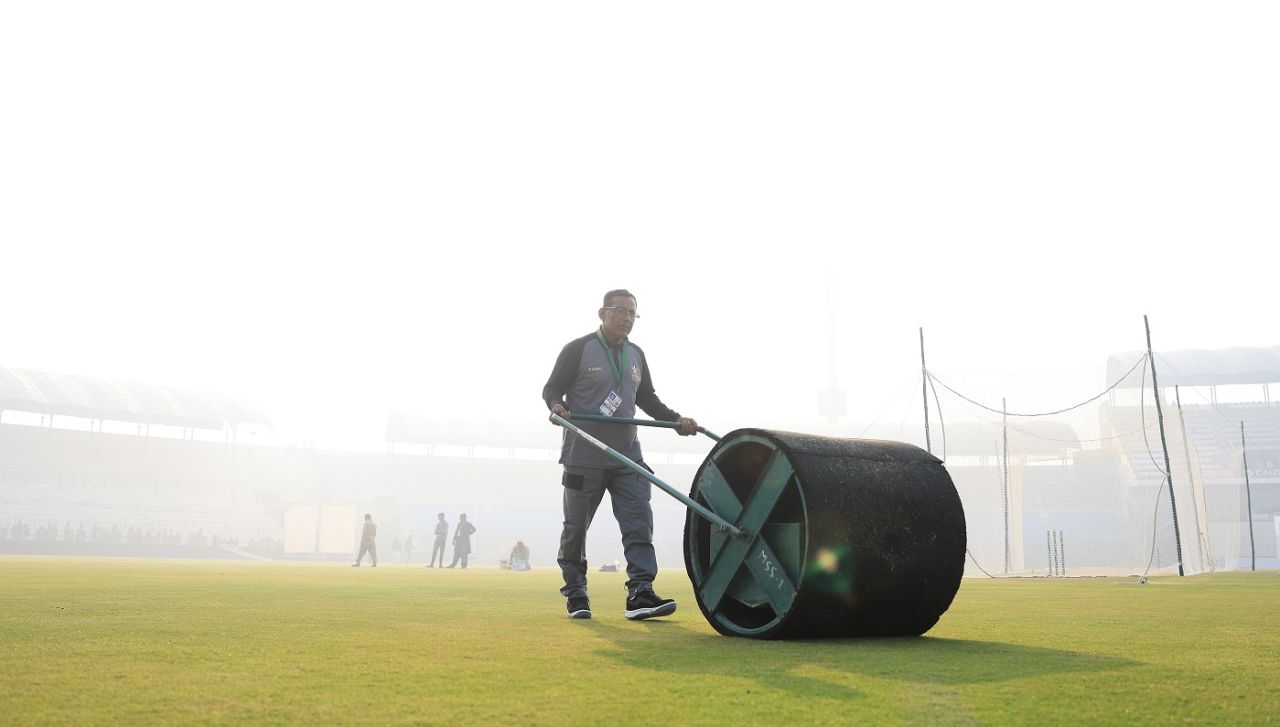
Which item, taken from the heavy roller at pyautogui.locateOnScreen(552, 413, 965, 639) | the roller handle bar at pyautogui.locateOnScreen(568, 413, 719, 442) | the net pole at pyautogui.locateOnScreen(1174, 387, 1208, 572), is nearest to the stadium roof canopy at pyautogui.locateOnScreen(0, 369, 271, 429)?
the net pole at pyautogui.locateOnScreen(1174, 387, 1208, 572)

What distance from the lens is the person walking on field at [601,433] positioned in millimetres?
5848

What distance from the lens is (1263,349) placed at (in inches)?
3100

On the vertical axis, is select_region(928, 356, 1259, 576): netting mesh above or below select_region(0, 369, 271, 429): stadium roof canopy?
below

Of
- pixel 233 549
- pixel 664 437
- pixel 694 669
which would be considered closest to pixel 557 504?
pixel 664 437

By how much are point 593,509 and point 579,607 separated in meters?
0.60

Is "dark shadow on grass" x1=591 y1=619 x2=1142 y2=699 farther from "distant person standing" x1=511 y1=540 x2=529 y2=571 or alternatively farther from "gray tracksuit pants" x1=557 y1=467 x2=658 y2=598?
"distant person standing" x1=511 y1=540 x2=529 y2=571

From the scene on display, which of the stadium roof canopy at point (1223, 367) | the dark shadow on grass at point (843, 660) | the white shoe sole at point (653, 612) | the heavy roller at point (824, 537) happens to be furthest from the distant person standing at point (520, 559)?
the stadium roof canopy at point (1223, 367)

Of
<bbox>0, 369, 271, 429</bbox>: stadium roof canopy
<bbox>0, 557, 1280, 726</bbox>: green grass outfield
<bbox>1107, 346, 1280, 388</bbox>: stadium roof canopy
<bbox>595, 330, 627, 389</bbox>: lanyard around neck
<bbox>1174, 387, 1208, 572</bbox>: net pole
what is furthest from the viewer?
<bbox>1107, 346, 1280, 388</bbox>: stadium roof canopy

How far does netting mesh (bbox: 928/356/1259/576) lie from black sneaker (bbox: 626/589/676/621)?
44.9 ft

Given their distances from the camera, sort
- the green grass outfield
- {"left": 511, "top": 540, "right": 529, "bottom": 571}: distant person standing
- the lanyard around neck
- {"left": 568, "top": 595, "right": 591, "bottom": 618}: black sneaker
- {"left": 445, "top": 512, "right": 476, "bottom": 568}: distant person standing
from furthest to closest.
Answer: {"left": 445, "top": 512, "right": 476, "bottom": 568}: distant person standing
{"left": 511, "top": 540, "right": 529, "bottom": 571}: distant person standing
the lanyard around neck
{"left": 568, "top": 595, "right": 591, "bottom": 618}: black sneaker
the green grass outfield

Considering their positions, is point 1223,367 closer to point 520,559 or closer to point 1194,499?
point 1194,499

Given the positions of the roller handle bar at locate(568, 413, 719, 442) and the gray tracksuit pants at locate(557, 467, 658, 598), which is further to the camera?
the gray tracksuit pants at locate(557, 467, 658, 598)

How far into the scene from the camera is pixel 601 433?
5.93m

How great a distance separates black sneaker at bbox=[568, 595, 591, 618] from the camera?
557cm
